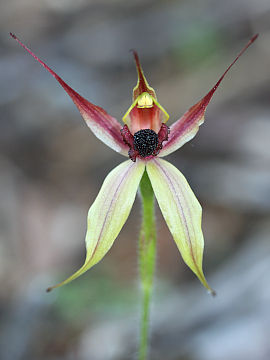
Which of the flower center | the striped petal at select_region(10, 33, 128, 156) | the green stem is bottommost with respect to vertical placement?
the green stem

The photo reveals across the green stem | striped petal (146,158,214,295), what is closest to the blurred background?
the green stem

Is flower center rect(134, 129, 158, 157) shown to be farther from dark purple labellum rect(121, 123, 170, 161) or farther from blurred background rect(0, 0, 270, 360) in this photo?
blurred background rect(0, 0, 270, 360)

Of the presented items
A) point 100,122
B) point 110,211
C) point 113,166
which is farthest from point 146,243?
point 113,166

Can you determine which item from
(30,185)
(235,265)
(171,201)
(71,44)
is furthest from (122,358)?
(71,44)

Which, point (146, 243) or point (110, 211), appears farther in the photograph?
point (146, 243)

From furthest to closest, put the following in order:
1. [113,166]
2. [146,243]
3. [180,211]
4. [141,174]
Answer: [113,166] → [146,243] → [141,174] → [180,211]

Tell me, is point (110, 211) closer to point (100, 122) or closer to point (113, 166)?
point (100, 122)

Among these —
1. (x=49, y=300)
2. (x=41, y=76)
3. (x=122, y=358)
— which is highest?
(x=41, y=76)

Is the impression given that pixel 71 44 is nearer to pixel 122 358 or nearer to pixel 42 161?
pixel 42 161
